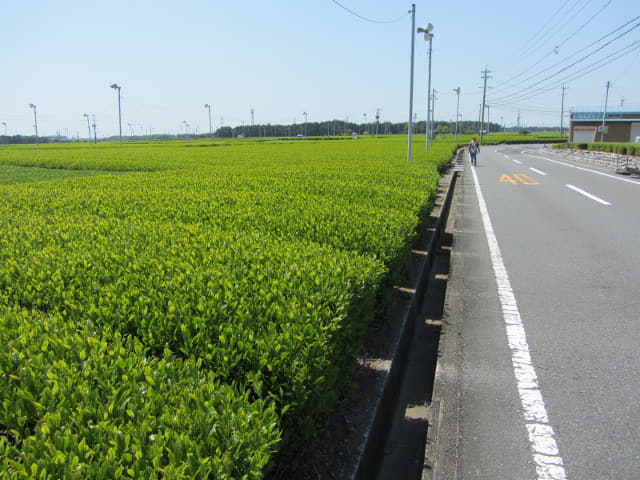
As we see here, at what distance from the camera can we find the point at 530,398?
327 centimetres

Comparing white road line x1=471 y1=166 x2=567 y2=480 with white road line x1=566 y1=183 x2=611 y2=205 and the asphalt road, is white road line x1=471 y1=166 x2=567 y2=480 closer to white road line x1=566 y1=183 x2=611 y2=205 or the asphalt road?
the asphalt road

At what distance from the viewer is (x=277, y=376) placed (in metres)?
2.08

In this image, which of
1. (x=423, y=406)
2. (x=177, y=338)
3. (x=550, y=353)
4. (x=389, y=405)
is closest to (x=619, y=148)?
(x=550, y=353)

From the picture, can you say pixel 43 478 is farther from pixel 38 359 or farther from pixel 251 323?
pixel 251 323

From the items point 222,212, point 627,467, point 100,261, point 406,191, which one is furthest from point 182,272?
point 406,191

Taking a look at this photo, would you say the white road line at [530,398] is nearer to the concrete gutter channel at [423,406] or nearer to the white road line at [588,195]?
the concrete gutter channel at [423,406]

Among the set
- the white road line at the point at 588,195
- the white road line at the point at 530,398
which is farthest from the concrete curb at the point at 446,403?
the white road line at the point at 588,195

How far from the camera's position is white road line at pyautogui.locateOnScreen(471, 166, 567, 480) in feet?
8.61

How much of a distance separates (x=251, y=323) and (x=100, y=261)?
1.79 metres

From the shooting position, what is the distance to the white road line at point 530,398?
2625 mm

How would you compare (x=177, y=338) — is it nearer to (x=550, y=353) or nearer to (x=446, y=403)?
(x=446, y=403)

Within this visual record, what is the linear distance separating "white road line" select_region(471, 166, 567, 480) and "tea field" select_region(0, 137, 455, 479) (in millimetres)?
1297

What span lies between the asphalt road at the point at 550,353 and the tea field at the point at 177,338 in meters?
1.11

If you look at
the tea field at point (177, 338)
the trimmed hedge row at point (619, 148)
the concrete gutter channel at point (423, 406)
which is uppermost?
the trimmed hedge row at point (619, 148)
